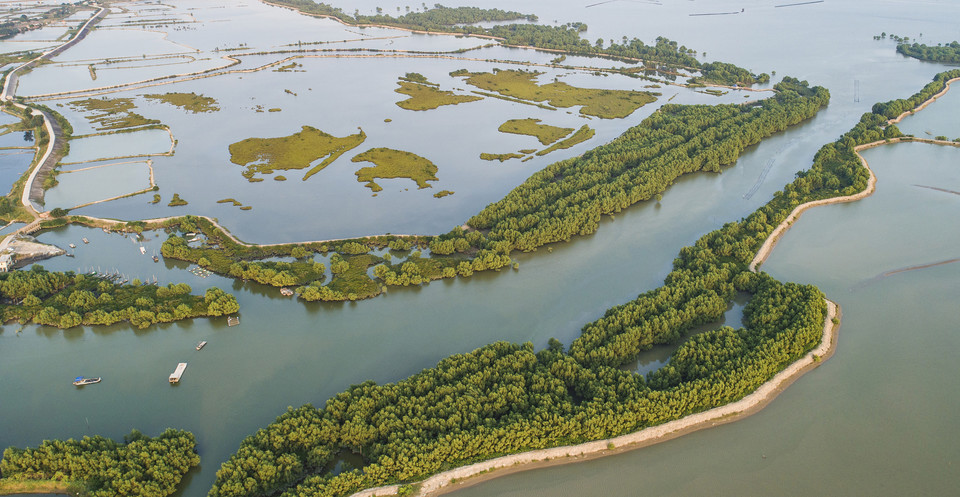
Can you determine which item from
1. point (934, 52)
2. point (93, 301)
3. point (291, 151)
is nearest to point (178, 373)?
point (93, 301)

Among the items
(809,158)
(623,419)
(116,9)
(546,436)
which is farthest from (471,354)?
(116,9)

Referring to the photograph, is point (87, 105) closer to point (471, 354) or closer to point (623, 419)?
point (471, 354)

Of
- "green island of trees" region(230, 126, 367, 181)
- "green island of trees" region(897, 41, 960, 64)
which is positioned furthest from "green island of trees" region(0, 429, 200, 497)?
"green island of trees" region(897, 41, 960, 64)

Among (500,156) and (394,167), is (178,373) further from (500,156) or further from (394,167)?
(500,156)

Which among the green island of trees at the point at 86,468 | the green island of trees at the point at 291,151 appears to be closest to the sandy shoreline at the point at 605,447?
the green island of trees at the point at 86,468

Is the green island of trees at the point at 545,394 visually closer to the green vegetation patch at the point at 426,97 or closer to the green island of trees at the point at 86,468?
the green island of trees at the point at 86,468

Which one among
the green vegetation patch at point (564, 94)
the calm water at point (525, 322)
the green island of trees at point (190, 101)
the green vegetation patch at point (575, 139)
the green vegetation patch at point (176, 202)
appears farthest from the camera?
the green vegetation patch at point (564, 94)

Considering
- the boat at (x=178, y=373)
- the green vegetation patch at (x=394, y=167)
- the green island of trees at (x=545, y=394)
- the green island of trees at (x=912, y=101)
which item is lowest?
the boat at (x=178, y=373)
